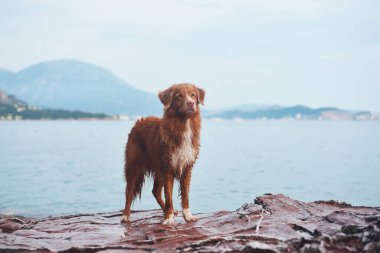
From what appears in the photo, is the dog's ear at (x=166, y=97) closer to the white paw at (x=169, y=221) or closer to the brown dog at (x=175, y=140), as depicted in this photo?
the brown dog at (x=175, y=140)

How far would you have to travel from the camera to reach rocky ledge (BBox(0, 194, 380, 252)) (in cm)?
620

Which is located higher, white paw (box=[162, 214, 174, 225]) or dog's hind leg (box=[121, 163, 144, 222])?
dog's hind leg (box=[121, 163, 144, 222])

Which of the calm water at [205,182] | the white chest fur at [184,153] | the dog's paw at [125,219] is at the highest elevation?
the white chest fur at [184,153]

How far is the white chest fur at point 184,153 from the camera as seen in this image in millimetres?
9406

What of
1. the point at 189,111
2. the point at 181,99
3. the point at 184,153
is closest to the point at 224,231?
the point at 184,153

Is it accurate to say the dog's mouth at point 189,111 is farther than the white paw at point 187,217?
No

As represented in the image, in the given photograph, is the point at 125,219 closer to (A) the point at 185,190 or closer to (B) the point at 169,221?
(B) the point at 169,221

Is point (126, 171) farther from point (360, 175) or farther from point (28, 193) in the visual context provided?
Result: point (360, 175)

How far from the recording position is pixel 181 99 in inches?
359

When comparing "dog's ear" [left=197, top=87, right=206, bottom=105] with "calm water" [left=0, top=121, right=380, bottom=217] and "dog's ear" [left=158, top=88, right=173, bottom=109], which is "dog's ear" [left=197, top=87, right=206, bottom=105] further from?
"calm water" [left=0, top=121, right=380, bottom=217]

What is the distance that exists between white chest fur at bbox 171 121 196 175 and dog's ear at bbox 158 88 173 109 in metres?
0.52

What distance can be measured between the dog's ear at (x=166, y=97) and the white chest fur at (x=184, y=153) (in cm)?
52

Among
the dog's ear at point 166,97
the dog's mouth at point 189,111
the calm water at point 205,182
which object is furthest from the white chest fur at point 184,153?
the calm water at point 205,182

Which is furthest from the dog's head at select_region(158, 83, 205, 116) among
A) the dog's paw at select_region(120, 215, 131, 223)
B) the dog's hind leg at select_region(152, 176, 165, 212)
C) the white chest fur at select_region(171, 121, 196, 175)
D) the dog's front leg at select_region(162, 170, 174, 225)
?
the dog's paw at select_region(120, 215, 131, 223)
